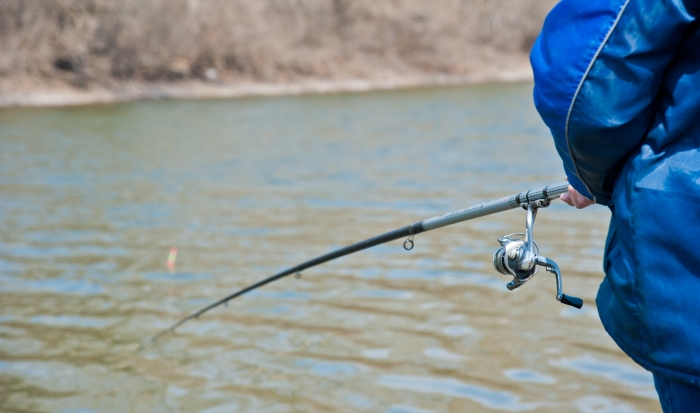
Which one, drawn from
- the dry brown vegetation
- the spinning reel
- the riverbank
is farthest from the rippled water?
the dry brown vegetation

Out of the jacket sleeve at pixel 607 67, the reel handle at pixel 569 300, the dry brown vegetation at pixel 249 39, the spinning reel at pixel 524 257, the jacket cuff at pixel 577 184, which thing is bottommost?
the reel handle at pixel 569 300

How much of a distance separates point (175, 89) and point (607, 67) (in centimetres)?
2917

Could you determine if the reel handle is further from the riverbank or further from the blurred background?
the riverbank

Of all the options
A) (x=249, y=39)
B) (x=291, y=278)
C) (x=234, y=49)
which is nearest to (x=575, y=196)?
(x=291, y=278)

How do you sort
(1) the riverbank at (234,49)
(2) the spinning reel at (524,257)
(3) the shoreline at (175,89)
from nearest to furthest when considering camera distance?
1. (2) the spinning reel at (524,257)
2. (3) the shoreline at (175,89)
3. (1) the riverbank at (234,49)

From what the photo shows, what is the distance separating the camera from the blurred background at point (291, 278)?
3.91m

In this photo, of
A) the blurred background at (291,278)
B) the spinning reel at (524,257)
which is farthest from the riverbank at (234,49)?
the spinning reel at (524,257)

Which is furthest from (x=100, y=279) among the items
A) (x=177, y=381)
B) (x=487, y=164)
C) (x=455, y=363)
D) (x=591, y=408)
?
(x=487, y=164)

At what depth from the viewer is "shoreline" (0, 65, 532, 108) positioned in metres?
27.3

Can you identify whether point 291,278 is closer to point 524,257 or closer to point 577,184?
point 524,257

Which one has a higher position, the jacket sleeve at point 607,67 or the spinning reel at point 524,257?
the jacket sleeve at point 607,67

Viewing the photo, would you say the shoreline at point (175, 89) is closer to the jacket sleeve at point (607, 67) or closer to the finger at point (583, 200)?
the finger at point (583, 200)

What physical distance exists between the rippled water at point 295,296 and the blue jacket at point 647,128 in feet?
6.42

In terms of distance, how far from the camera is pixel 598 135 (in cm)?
173
